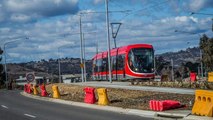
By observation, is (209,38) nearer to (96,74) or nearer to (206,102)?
(96,74)

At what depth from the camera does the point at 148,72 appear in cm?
4850

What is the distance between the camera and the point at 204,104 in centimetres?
1731

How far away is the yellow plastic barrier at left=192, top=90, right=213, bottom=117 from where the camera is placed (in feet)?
55.7

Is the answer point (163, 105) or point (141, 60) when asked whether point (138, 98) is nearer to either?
point (163, 105)

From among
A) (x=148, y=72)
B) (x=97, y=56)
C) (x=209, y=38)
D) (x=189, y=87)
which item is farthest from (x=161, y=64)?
(x=189, y=87)

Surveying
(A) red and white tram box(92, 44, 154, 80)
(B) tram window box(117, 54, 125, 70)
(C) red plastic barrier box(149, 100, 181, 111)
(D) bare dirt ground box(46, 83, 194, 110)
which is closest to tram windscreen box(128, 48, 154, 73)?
(A) red and white tram box(92, 44, 154, 80)

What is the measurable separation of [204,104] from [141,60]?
3085cm

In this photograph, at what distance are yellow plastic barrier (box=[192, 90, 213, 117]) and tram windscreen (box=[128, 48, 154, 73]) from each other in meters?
29.8

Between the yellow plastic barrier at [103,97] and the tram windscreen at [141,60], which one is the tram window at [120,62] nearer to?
the tram windscreen at [141,60]

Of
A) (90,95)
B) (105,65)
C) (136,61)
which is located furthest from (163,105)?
(105,65)

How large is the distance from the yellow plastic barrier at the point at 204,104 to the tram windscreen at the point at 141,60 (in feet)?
97.6

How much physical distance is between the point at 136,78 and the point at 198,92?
30635 millimetres

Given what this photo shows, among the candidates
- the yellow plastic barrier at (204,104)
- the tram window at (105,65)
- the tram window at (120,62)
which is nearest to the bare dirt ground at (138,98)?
the yellow plastic barrier at (204,104)

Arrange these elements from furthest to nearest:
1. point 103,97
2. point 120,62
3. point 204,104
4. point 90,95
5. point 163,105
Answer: point 120,62
point 90,95
point 103,97
point 163,105
point 204,104
